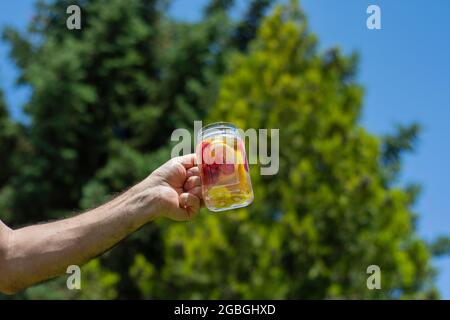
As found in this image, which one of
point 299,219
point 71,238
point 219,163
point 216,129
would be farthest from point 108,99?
point 71,238

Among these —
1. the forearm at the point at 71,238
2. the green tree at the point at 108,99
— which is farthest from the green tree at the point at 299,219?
the forearm at the point at 71,238

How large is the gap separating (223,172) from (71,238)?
0.55 metres

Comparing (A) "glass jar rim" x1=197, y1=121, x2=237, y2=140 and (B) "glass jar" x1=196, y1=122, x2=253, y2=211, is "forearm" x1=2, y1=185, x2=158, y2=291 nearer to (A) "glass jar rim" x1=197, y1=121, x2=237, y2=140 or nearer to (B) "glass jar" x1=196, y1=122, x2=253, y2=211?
(B) "glass jar" x1=196, y1=122, x2=253, y2=211

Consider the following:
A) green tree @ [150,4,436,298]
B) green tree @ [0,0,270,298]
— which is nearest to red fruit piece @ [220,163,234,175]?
green tree @ [150,4,436,298]

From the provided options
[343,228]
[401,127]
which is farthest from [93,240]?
[401,127]

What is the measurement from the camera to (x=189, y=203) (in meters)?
2.88

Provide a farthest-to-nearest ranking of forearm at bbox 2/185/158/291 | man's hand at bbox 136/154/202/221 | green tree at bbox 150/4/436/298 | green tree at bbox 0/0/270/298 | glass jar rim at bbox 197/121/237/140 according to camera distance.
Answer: green tree at bbox 0/0/270/298 < green tree at bbox 150/4/436/298 < glass jar rim at bbox 197/121/237/140 < man's hand at bbox 136/154/202/221 < forearm at bbox 2/185/158/291

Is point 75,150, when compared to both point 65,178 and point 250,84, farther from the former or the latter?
point 250,84

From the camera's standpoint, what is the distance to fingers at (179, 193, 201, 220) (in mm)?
2877

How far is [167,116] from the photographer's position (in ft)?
48.9

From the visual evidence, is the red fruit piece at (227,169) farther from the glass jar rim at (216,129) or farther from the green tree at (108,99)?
the green tree at (108,99)

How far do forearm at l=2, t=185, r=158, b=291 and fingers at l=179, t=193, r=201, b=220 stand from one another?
0.11 meters

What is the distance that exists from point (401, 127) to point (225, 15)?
3.79 meters

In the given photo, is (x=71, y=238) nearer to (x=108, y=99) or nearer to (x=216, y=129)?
(x=216, y=129)
